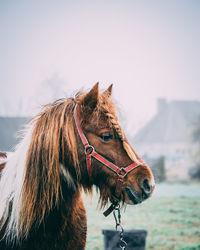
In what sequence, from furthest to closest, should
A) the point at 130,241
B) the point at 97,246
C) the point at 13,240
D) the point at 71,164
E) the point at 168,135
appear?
1. the point at 168,135
2. the point at 97,246
3. the point at 130,241
4. the point at 71,164
5. the point at 13,240

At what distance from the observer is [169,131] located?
142 feet

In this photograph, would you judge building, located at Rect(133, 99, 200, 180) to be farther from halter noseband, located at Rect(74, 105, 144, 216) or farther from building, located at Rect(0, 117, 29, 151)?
halter noseband, located at Rect(74, 105, 144, 216)

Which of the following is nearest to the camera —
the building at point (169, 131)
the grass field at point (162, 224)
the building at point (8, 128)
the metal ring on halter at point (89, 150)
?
the metal ring on halter at point (89, 150)

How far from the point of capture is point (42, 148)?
6.90 ft

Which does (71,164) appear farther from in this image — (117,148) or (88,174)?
(117,148)

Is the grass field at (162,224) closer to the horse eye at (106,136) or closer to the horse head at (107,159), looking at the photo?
the horse head at (107,159)

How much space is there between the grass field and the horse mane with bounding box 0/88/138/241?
2.16 meters

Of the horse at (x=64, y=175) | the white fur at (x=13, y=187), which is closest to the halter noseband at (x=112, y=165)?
the horse at (x=64, y=175)

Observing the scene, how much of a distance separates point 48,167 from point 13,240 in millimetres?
672

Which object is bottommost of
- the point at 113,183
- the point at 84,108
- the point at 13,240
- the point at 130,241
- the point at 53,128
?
the point at 130,241

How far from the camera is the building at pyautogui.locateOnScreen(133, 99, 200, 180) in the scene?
41.3m

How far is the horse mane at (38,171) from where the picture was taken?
2.00 m

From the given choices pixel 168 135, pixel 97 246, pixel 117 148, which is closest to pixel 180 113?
pixel 168 135

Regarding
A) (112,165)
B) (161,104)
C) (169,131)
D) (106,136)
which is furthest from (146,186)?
(161,104)
